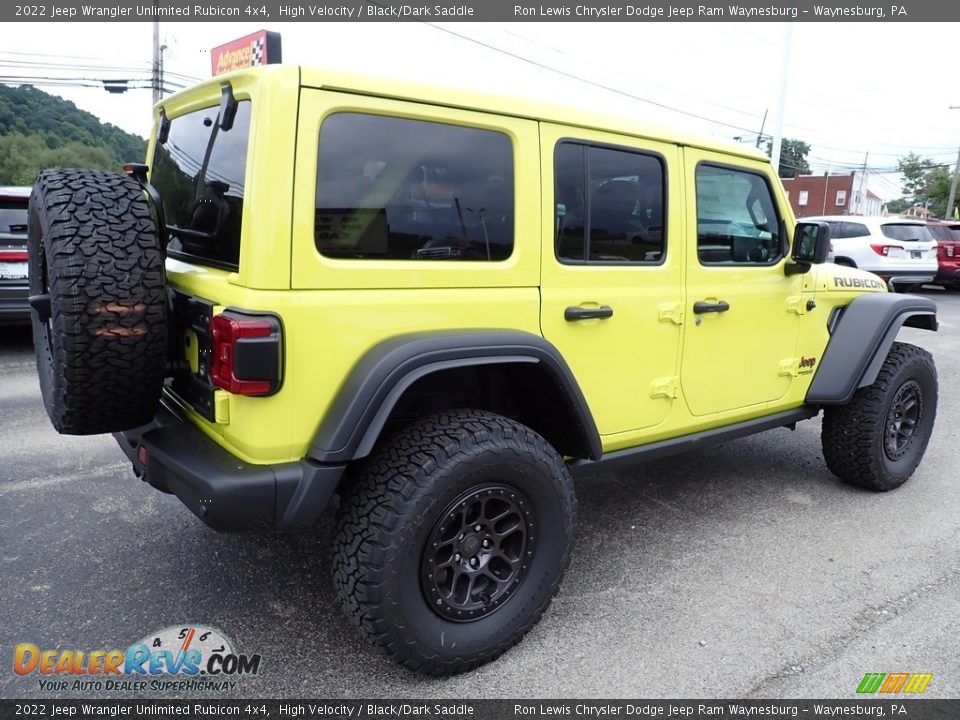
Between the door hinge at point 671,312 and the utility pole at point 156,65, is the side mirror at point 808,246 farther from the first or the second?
the utility pole at point 156,65

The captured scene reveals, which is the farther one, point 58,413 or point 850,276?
point 850,276

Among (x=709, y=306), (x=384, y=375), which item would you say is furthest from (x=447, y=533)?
(x=709, y=306)

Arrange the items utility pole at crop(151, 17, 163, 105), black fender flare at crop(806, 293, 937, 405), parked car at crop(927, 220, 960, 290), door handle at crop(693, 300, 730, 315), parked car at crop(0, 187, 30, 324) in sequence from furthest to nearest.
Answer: utility pole at crop(151, 17, 163, 105)
parked car at crop(927, 220, 960, 290)
parked car at crop(0, 187, 30, 324)
black fender flare at crop(806, 293, 937, 405)
door handle at crop(693, 300, 730, 315)

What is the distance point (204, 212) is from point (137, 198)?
0.25m

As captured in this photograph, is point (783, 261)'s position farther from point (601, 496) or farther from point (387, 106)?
point (387, 106)

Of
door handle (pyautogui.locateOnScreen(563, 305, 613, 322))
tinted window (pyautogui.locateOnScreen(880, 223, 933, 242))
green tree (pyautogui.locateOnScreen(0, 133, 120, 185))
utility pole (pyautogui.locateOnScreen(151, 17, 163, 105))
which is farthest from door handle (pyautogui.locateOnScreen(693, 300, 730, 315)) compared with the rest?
green tree (pyautogui.locateOnScreen(0, 133, 120, 185))

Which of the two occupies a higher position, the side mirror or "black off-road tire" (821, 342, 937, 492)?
the side mirror

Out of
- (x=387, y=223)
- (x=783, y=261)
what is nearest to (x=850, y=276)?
(x=783, y=261)

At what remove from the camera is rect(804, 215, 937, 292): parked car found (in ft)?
44.3

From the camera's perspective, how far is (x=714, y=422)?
3416 mm

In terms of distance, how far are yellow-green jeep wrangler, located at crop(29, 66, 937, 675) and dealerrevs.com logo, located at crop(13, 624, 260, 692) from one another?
593 millimetres

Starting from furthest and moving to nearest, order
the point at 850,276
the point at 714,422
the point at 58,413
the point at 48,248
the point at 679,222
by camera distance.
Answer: the point at 850,276, the point at 714,422, the point at 679,222, the point at 58,413, the point at 48,248

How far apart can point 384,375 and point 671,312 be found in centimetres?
149

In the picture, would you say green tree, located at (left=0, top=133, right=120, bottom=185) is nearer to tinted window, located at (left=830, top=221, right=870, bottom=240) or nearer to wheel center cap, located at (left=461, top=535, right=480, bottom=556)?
tinted window, located at (left=830, top=221, right=870, bottom=240)
